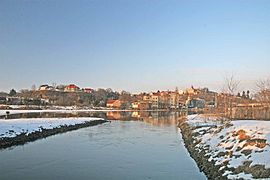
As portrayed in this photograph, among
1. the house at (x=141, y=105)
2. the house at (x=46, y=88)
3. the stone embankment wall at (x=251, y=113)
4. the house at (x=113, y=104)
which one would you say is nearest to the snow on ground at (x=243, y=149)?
the stone embankment wall at (x=251, y=113)

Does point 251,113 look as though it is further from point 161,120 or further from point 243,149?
point 243,149

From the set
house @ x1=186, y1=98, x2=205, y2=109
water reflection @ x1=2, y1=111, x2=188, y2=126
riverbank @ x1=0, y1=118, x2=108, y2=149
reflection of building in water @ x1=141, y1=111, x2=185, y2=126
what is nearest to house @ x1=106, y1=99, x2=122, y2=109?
house @ x1=186, y1=98, x2=205, y2=109

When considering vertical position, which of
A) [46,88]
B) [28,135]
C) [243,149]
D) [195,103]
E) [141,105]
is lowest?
[28,135]

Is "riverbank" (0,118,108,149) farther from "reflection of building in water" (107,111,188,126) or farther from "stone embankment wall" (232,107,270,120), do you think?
"stone embankment wall" (232,107,270,120)

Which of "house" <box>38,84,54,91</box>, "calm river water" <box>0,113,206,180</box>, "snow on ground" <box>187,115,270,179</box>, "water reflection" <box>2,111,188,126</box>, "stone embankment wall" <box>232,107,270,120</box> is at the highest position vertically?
"house" <box>38,84,54,91</box>

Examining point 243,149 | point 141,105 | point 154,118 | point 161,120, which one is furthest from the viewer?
point 141,105

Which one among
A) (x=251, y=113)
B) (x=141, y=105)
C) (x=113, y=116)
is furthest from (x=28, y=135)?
(x=141, y=105)

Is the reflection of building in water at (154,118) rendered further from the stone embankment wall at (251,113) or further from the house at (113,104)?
the house at (113,104)

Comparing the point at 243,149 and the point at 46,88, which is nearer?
the point at 243,149

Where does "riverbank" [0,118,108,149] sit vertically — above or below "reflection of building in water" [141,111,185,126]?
above

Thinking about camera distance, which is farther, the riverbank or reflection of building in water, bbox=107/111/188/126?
reflection of building in water, bbox=107/111/188/126

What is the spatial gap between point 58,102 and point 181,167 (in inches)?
4593

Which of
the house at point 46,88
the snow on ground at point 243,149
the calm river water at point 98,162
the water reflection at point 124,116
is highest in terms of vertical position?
the house at point 46,88

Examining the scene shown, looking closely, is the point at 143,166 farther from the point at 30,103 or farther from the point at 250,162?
the point at 30,103
